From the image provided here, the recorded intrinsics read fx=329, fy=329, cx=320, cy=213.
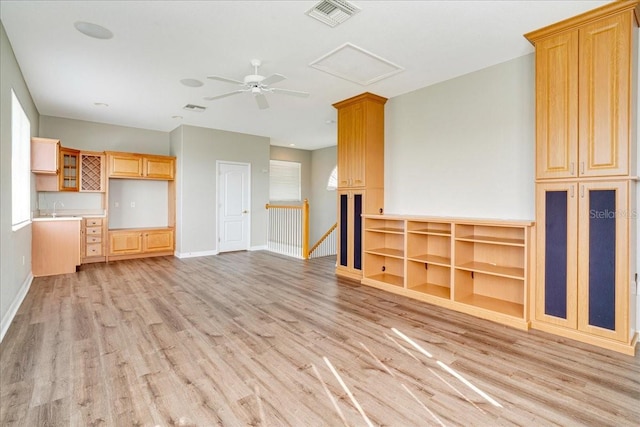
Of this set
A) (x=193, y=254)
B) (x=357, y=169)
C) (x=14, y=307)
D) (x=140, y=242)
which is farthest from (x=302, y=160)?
(x=14, y=307)

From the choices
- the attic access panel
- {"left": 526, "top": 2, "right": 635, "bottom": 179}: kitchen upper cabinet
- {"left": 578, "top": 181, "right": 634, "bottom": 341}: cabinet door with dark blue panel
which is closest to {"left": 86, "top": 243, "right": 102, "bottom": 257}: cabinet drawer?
the attic access panel

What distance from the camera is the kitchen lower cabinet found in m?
2.76

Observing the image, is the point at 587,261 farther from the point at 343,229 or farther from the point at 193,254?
the point at 193,254

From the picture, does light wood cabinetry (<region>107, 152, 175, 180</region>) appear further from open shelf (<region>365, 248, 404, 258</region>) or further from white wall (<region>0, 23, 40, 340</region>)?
open shelf (<region>365, 248, 404, 258</region>)

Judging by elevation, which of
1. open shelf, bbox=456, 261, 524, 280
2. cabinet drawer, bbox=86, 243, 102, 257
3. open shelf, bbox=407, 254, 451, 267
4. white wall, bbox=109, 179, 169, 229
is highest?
white wall, bbox=109, 179, 169, 229

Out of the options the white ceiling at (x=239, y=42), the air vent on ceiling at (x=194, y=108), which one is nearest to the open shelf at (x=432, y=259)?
the white ceiling at (x=239, y=42)

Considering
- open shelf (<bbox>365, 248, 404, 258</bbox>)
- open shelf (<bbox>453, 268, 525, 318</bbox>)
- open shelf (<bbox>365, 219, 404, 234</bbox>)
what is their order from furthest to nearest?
open shelf (<bbox>365, 219, 404, 234</bbox>) < open shelf (<bbox>365, 248, 404, 258</bbox>) < open shelf (<bbox>453, 268, 525, 318</bbox>)

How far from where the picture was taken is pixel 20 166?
181 inches

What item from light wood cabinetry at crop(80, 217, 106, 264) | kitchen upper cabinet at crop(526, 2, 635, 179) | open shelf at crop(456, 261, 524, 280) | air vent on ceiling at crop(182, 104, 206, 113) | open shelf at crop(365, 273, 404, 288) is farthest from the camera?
light wood cabinetry at crop(80, 217, 106, 264)

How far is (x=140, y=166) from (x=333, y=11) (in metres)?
5.70

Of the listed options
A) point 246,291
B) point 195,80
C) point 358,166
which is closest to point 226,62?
point 195,80

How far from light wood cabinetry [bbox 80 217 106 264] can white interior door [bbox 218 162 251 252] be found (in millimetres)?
2301

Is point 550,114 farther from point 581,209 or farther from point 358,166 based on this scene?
point 358,166

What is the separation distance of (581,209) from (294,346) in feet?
9.32
